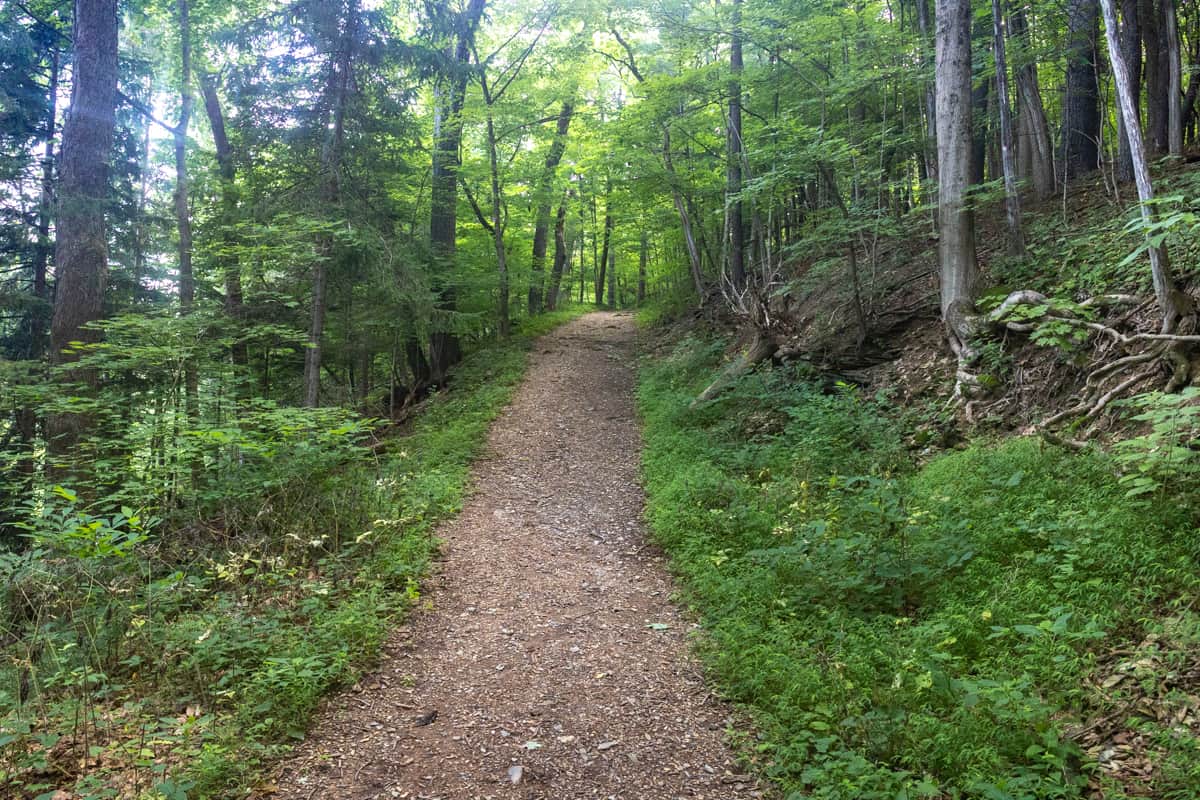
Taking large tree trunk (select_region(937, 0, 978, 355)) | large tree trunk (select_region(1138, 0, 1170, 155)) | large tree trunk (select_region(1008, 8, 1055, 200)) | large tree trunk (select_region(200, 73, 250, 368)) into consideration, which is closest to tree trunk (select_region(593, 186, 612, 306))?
large tree trunk (select_region(200, 73, 250, 368))

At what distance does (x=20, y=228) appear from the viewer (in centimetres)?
1091

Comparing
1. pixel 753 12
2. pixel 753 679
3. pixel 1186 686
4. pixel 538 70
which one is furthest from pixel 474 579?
pixel 538 70

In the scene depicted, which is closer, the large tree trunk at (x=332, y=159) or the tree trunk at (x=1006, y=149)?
the tree trunk at (x=1006, y=149)

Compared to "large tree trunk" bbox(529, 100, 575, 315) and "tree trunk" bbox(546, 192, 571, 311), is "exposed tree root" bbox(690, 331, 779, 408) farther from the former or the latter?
"tree trunk" bbox(546, 192, 571, 311)

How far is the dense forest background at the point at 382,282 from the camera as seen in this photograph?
13.7 ft

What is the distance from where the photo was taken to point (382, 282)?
9938mm

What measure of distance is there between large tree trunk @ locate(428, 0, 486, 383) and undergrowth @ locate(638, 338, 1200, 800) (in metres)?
9.40

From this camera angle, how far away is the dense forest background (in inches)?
164

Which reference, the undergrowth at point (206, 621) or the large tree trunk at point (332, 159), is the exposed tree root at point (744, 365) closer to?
the undergrowth at point (206, 621)

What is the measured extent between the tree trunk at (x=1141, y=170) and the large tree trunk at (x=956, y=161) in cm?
229

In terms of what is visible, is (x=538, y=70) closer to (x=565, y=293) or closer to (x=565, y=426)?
(x=565, y=426)

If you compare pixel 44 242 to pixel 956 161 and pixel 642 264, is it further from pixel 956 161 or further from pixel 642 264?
pixel 642 264

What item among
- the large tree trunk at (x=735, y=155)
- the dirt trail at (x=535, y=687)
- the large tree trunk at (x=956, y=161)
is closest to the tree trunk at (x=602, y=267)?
the large tree trunk at (x=735, y=155)

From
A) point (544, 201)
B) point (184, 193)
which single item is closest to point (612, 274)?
point (544, 201)
